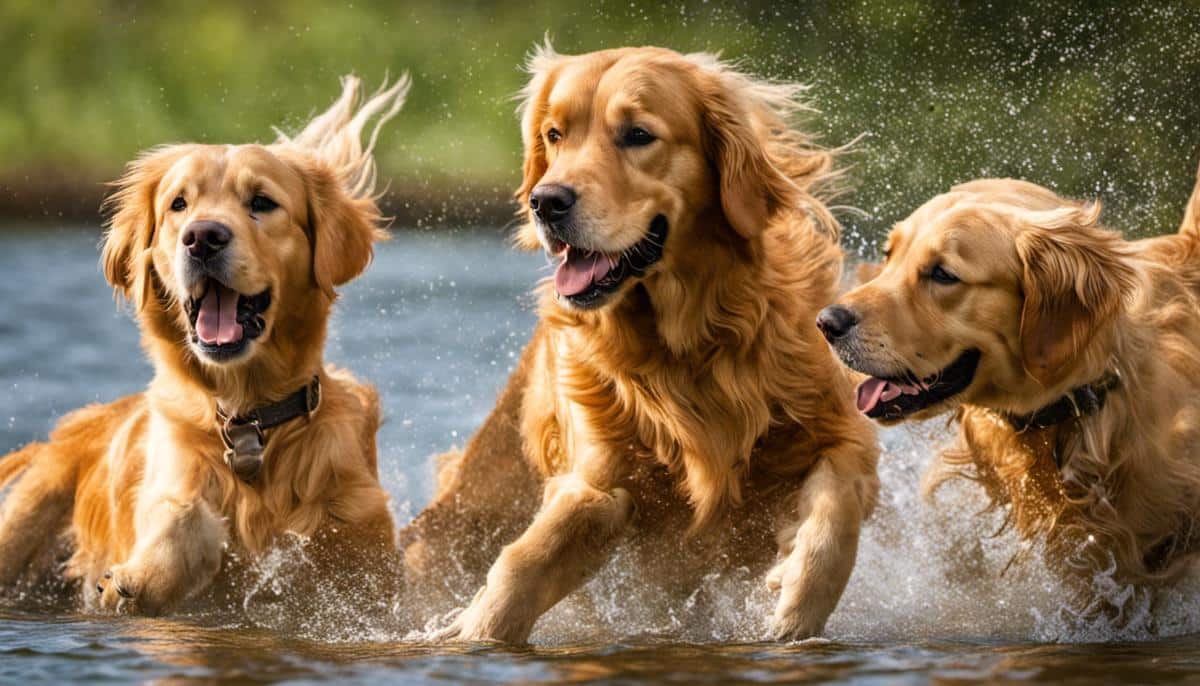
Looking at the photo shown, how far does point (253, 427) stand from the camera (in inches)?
223

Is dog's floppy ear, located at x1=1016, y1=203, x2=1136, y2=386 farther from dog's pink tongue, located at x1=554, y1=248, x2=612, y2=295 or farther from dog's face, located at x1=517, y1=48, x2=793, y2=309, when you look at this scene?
dog's pink tongue, located at x1=554, y1=248, x2=612, y2=295

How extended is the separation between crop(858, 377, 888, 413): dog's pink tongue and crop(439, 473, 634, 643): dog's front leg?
2.38 ft

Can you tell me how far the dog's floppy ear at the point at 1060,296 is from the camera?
16.1 feet

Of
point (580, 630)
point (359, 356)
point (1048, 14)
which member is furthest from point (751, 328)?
point (1048, 14)

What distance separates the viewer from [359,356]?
11.2m

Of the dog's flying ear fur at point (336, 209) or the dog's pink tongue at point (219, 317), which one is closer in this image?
the dog's pink tongue at point (219, 317)

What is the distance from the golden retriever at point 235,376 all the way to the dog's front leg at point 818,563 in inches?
61.2

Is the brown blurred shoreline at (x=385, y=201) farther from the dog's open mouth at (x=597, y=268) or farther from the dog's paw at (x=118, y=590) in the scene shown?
the dog's open mouth at (x=597, y=268)

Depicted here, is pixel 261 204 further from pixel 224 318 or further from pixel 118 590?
pixel 118 590

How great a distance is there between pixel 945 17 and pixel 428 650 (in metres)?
10.8

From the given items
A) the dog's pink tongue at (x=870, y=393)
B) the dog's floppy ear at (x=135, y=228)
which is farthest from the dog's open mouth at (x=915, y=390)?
the dog's floppy ear at (x=135, y=228)

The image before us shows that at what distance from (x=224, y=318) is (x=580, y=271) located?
1152mm

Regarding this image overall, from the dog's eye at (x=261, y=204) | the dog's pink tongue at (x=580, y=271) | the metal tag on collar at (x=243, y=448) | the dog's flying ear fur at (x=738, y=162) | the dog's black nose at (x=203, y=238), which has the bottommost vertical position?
the metal tag on collar at (x=243, y=448)

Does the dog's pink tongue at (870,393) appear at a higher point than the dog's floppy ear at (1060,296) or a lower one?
lower
